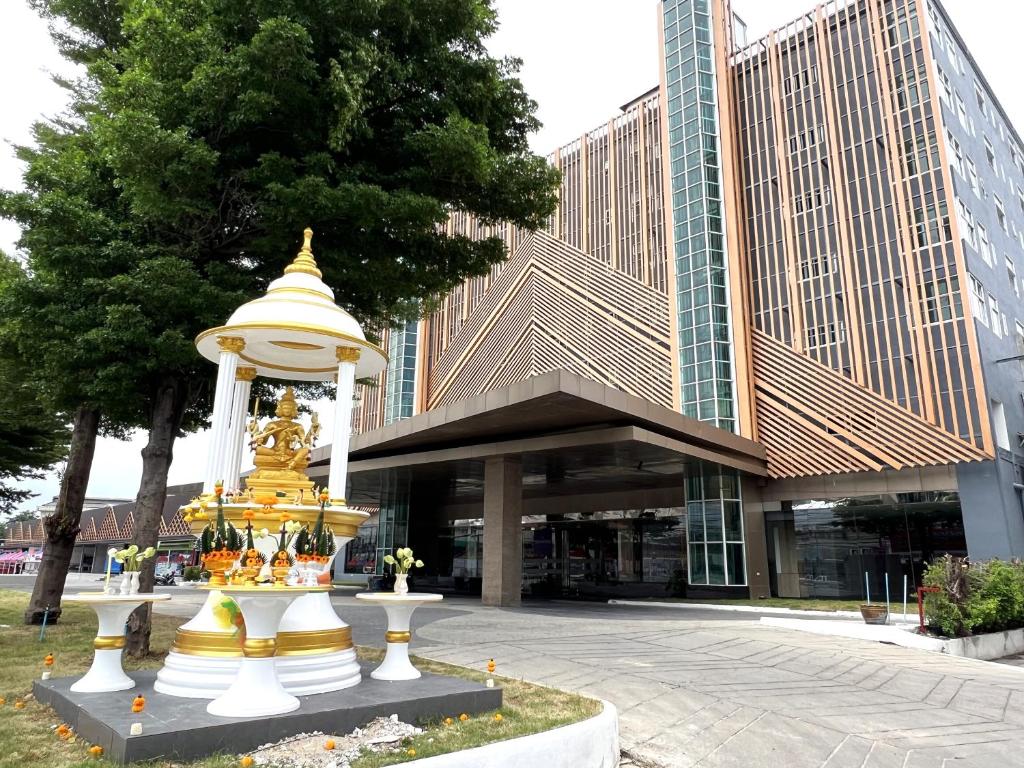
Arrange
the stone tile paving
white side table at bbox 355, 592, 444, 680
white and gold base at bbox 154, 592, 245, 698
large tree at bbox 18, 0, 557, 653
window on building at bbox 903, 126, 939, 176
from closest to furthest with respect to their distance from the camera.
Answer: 1. white and gold base at bbox 154, 592, 245, 698
2. the stone tile paving
3. white side table at bbox 355, 592, 444, 680
4. large tree at bbox 18, 0, 557, 653
5. window on building at bbox 903, 126, 939, 176

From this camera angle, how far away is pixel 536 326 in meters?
35.2

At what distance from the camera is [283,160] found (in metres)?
9.98

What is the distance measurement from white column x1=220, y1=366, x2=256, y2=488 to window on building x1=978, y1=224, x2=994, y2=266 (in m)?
31.3

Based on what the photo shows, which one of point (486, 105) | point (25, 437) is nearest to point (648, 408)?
point (486, 105)

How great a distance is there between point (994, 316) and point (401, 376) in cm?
3608

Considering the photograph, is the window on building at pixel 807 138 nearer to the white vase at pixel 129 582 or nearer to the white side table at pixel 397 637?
the white side table at pixel 397 637

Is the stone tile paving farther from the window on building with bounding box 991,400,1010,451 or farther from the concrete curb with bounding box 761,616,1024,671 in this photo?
the window on building with bounding box 991,400,1010,451

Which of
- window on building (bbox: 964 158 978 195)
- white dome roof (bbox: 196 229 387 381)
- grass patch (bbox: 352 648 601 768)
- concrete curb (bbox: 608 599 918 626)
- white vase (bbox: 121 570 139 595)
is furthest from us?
window on building (bbox: 964 158 978 195)

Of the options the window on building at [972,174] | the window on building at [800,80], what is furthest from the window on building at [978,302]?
the window on building at [800,80]

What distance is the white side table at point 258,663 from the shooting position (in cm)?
498

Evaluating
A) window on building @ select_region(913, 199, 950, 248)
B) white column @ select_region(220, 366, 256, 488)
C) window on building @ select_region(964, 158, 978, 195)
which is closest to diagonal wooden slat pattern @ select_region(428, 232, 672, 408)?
window on building @ select_region(913, 199, 950, 248)

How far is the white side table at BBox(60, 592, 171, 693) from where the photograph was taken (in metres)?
5.83

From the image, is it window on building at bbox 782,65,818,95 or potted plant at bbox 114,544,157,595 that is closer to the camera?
potted plant at bbox 114,544,157,595

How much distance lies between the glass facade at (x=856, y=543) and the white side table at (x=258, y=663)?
2590 centimetres
